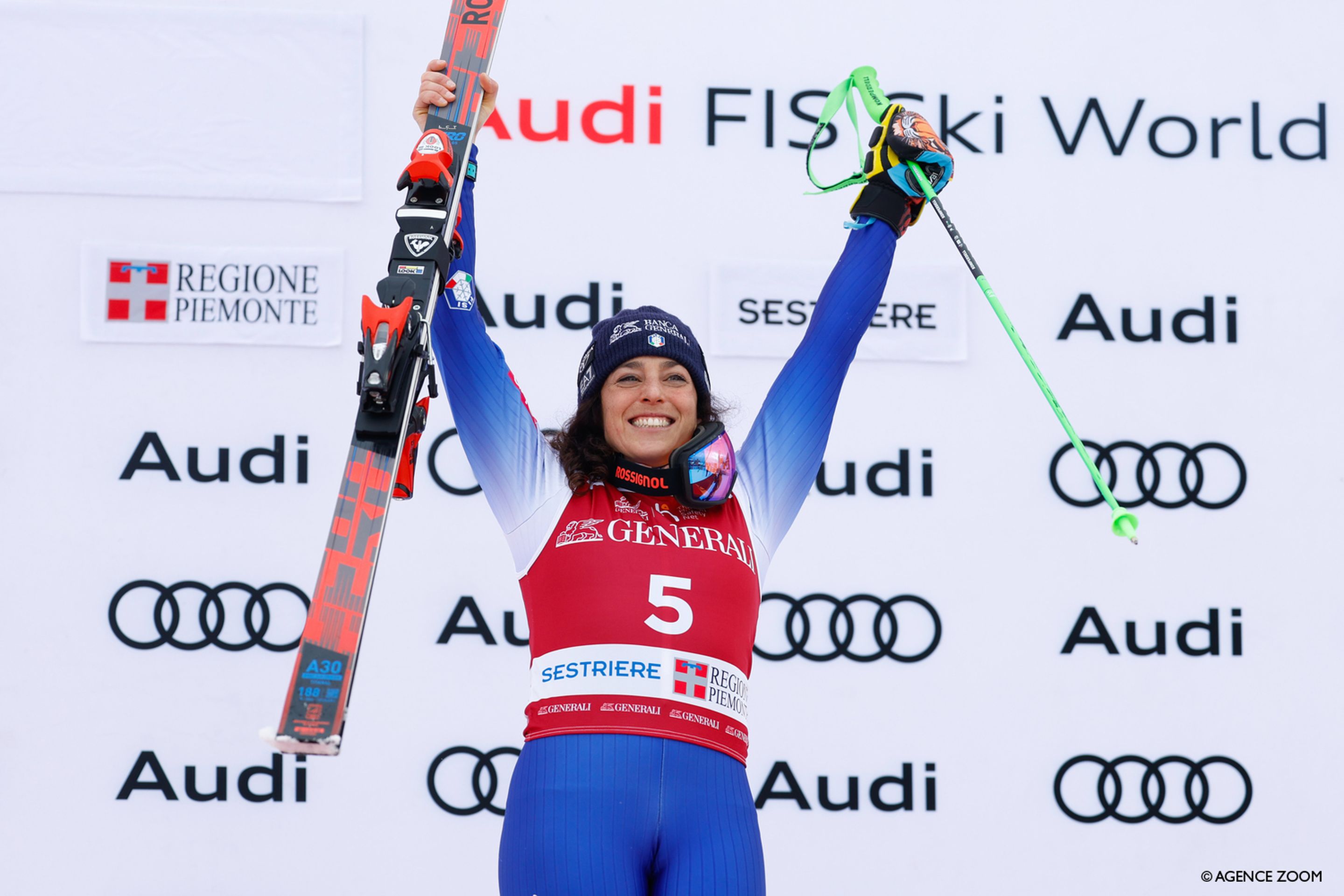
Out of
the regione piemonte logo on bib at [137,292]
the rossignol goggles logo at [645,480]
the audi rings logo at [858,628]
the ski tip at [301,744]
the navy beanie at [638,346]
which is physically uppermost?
the regione piemonte logo on bib at [137,292]

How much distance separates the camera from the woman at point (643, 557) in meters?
1.85

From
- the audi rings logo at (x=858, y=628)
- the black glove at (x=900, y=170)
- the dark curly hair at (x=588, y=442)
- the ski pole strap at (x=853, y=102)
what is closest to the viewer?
the dark curly hair at (x=588, y=442)

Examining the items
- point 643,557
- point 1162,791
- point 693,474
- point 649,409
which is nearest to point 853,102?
point 649,409

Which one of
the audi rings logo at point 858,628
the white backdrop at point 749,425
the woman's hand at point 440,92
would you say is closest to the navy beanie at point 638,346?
the woman's hand at point 440,92

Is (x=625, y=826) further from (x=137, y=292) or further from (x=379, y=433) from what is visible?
(x=137, y=292)

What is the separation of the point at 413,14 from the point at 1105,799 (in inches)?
102

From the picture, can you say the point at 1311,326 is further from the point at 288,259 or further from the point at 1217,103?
the point at 288,259

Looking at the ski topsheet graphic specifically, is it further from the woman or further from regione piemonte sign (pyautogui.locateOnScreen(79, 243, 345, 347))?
regione piemonte sign (pyautogui.locateOnScreen(79, 243, 345, 347))

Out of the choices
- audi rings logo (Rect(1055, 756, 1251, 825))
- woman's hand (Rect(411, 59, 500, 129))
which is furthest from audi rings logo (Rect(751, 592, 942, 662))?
woman's hand (Rect(411, 59, 500, 129))

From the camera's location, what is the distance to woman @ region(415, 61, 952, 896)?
73.0 inches

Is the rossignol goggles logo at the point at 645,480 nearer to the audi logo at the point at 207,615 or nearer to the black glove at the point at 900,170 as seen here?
the black glove at the point at 900,170

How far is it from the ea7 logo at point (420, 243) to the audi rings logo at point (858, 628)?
1635 millimetres

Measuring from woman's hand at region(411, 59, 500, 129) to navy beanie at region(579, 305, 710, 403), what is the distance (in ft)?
1.30

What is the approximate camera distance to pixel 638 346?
214 cm
